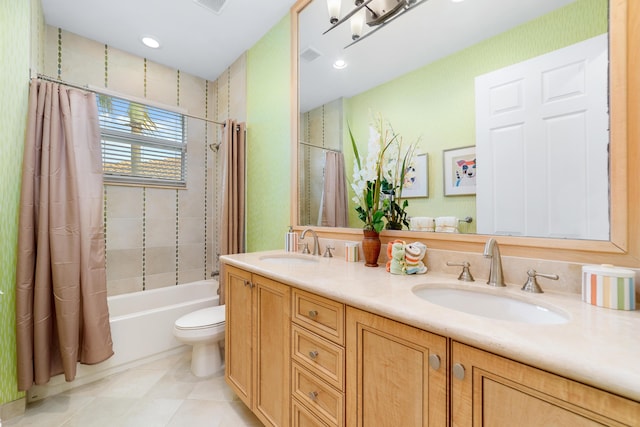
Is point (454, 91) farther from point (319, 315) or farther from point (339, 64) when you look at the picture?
point (319, 315)

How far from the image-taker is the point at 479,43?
3.69 feet

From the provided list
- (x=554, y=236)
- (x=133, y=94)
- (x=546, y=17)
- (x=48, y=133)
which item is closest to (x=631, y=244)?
(x=554, y=236)

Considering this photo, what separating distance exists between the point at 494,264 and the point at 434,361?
1.67 feet

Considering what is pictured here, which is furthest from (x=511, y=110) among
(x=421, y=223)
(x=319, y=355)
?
(x=319, y=355)

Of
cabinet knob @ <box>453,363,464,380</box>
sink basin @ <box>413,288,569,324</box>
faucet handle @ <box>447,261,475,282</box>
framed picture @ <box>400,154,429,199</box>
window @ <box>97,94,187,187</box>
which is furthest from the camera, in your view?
window @ <box>97,94,187,187</box>

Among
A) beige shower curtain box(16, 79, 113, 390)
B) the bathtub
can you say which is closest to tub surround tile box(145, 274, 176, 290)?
the bathtub

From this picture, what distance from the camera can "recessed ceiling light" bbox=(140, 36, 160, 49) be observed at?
2396 millimetres

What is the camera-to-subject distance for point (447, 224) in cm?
120

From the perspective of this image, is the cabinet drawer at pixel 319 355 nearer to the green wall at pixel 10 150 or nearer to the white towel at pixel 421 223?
the white towel at pixel 421 223

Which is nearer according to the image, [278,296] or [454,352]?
[454,352]

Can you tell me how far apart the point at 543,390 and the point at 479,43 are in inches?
49.3

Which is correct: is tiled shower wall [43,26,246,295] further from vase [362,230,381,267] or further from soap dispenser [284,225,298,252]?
Result: vase [362,230,381,267]

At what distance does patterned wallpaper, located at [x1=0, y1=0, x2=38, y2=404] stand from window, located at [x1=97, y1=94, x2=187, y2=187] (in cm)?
82

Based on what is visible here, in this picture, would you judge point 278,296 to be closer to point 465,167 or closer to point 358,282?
point 358,282
